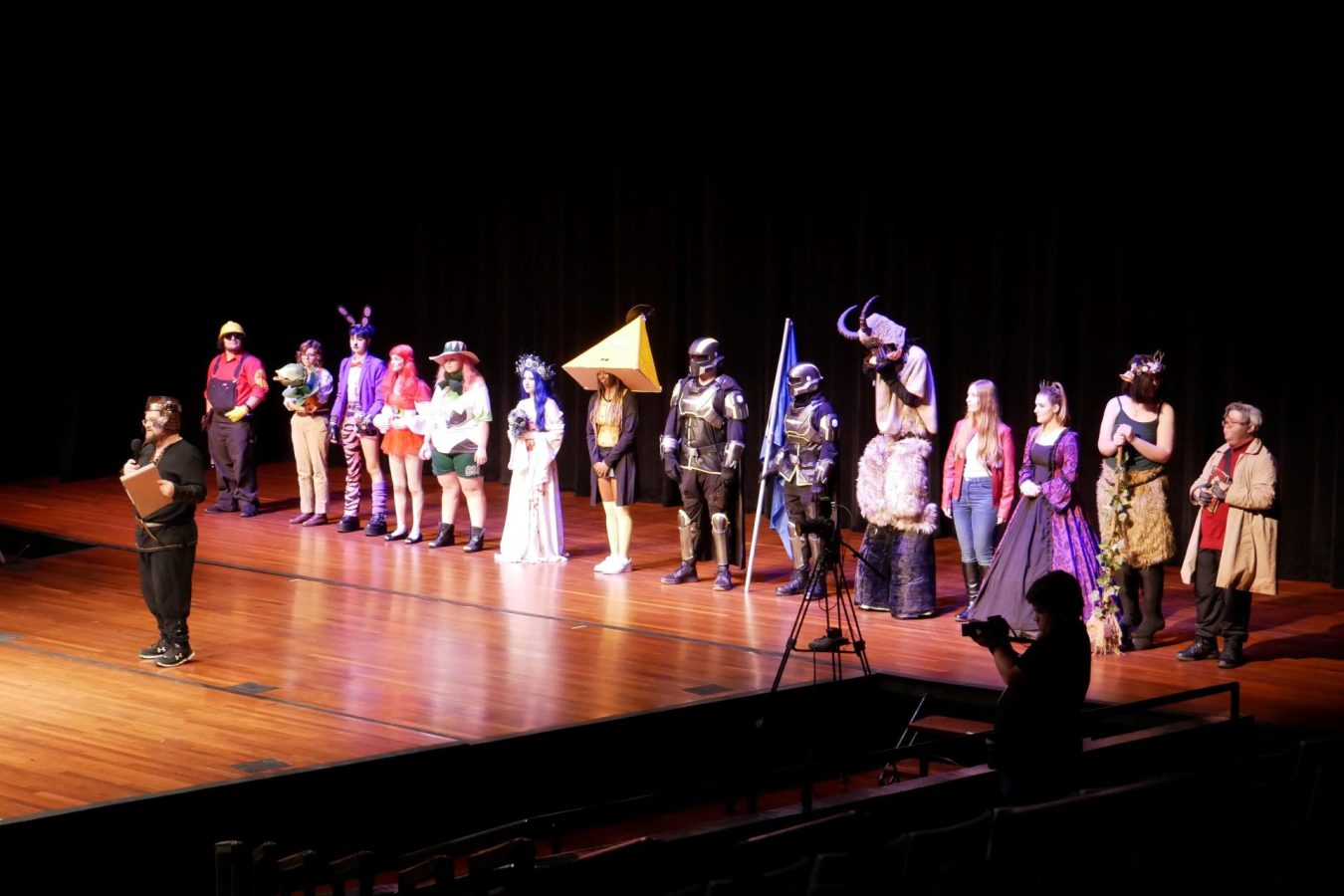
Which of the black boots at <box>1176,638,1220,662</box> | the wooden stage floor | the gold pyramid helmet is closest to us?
the wooden stage floor

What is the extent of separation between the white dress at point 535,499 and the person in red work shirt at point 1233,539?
4242mm

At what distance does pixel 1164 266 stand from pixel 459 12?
257 inches

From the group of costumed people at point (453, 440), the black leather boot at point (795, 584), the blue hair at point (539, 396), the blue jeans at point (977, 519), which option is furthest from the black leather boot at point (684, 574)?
the blue jeans at point (977, 519)

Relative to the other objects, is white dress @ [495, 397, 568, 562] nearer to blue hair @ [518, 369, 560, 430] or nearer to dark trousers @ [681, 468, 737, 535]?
blue hair @ [518, 369, 560, 430]

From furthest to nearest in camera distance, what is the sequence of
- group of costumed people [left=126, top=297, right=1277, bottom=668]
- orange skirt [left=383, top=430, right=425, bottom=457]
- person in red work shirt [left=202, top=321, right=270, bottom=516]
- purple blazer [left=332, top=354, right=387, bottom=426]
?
person in red work shirt [left=202, top=321, right=270, bottom=516]
purple blazer [left=332, top=354, right=387, bottom=426]
orange skirt [left=383, top=430, right=425, bottom=457]
group of costumed people [left=126, top=297, right=1277, bottom=668]

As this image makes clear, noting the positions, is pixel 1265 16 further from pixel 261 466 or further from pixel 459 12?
pixel 261 466

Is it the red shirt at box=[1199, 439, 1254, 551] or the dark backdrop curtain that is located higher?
the dark backdrop curtain

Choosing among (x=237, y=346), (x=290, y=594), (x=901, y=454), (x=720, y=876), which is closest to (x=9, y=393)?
(x=237, y=346)

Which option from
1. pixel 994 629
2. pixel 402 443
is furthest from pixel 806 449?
pixel 994 629

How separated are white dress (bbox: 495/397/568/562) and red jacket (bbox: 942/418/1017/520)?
2.76 m

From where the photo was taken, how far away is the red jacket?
28.8ft

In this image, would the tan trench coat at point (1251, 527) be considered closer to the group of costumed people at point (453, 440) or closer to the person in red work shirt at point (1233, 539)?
the person in red work shirt at point (1233, 539)

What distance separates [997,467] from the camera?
879 cm

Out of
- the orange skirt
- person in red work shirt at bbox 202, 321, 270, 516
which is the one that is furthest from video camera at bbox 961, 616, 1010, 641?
person in red work shirt at bbox 202, 321, 270, 516
